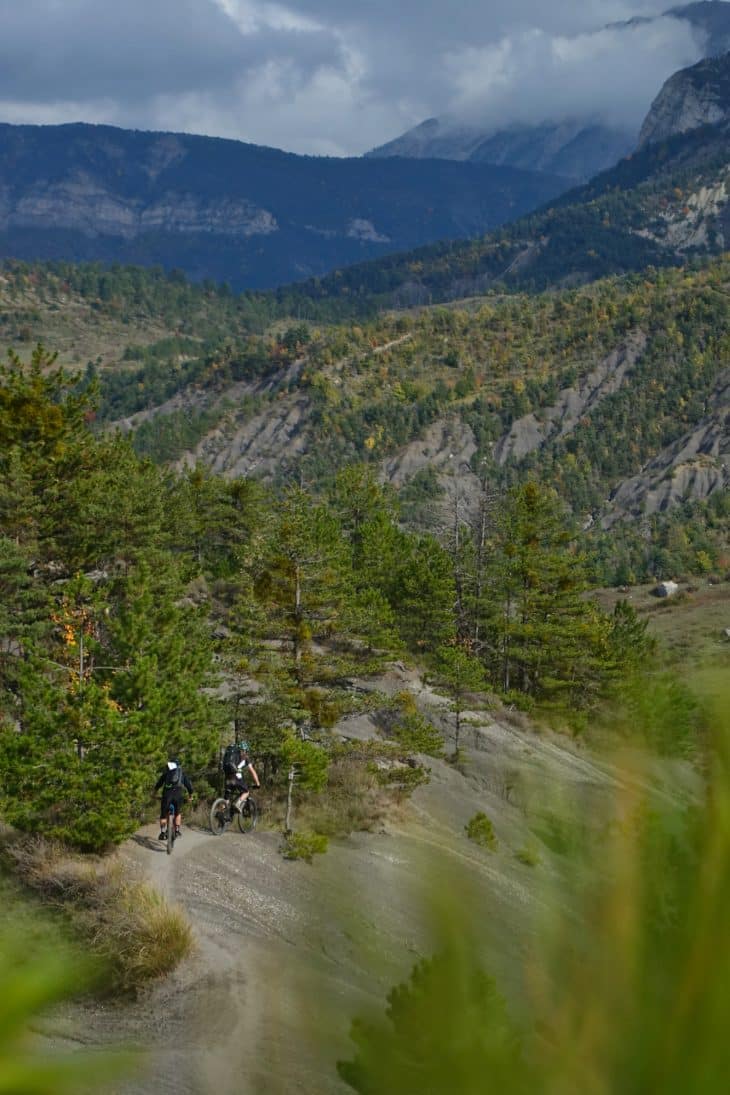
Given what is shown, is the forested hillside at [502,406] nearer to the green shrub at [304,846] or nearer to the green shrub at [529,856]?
the green shrub at [304,846]

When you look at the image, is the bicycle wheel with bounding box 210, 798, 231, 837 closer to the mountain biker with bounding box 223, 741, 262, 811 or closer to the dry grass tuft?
the mountain biker with bounding box 223, 741, 262, 811

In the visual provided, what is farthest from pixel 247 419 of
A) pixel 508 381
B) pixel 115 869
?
pixel 115 869

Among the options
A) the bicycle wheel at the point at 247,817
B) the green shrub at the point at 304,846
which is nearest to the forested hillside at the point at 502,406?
the bicycle wheel at the point at 247,817

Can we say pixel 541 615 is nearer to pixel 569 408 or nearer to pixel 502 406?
pixel 502 406

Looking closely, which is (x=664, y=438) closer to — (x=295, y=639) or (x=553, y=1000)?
(x=295, y=639)

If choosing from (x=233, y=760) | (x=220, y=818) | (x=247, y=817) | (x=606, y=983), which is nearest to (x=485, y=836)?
(x=606, y=983)

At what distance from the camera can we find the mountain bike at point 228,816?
16091 mm

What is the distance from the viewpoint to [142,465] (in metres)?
33.5

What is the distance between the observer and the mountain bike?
52.8ft

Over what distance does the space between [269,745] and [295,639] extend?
3380 millimetres

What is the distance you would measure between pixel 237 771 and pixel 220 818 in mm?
1214

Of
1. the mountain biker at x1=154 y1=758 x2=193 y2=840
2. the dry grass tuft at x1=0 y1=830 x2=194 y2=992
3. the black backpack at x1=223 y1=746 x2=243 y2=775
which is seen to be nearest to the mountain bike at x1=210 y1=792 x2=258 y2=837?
the black backpack at x1=223 y1=746 x2=243 y2=775

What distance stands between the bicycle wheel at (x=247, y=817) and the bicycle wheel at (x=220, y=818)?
0.25 metres

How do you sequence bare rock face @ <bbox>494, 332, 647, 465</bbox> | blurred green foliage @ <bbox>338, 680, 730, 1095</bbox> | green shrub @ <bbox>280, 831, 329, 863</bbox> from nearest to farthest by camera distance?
1. blurred green foliage @ <bbox>338, 680, 730, 1095</bbox>
2. green shrub @ <bbox>280, 831, 329, 863</bbox>
3. bare rock face @ <bbox>494, 332, 647, 465</bbox>
